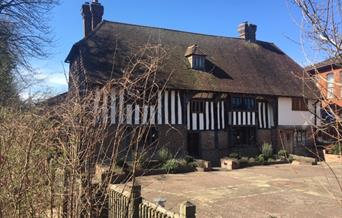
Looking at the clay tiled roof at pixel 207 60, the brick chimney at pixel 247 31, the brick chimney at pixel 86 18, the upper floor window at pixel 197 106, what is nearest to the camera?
the clay tiled roof at pixel 207 60

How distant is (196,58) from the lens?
23.9 m

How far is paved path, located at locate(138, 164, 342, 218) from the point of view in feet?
33.0

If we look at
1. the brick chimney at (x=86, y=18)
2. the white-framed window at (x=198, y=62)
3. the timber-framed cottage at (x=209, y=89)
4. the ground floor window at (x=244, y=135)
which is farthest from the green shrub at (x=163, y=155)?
the brick chimney at (x=86, y=18)

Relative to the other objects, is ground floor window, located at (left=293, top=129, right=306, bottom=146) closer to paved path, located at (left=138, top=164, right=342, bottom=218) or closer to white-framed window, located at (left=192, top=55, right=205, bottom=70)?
paved path, located at (left=138, top=164, right=342, bottom=218)

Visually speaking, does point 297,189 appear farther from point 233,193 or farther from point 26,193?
point 26,193

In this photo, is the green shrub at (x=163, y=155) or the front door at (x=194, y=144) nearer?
the green shrub at (x=163, y=155)

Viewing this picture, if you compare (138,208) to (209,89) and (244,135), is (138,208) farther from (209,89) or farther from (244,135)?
(244,135)

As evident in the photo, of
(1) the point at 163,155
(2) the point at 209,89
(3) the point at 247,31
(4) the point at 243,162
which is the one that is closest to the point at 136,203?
(1) the point at 163,155

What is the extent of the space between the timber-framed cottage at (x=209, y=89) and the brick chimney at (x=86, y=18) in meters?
0.06

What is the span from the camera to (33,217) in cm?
377

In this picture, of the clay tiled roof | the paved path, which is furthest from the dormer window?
the paved path

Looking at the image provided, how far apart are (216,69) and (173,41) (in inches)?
142

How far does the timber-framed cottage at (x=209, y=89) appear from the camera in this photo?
21.2m

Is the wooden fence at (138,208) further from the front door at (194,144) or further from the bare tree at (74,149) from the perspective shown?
the front door at (194,144)
